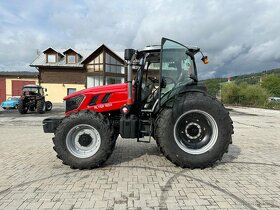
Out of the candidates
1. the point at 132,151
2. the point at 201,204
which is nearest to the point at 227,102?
the point at 132,151

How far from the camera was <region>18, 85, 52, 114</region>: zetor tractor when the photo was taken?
71.4 ft

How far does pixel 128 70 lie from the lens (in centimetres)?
571

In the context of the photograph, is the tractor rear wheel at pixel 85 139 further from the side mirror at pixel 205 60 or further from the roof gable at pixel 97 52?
the roof gable at pixel 97 52

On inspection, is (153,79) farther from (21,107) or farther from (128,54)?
(21,107)

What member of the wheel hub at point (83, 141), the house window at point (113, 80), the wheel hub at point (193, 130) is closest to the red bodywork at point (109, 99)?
the wheel hub at point (83, 141)

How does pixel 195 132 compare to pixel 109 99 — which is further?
pixel 109 99

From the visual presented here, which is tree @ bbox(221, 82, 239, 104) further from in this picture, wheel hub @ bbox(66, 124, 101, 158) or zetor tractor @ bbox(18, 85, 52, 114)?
wheel hub @ bbox(66, 124, 101, 158)

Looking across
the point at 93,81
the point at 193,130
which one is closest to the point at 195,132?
the point at 193,130

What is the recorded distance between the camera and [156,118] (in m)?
5.84

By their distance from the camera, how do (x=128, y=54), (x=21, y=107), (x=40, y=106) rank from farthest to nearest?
(x=40, y=106) → (x=21, y=107) → (x=128, y=54)

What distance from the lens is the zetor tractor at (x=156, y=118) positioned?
5652 mm

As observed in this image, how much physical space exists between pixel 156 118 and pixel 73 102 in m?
1.79

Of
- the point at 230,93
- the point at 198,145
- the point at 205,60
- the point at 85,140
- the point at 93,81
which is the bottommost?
the point at 198,145

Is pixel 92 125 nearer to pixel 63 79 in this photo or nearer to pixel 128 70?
pixel 128 70
